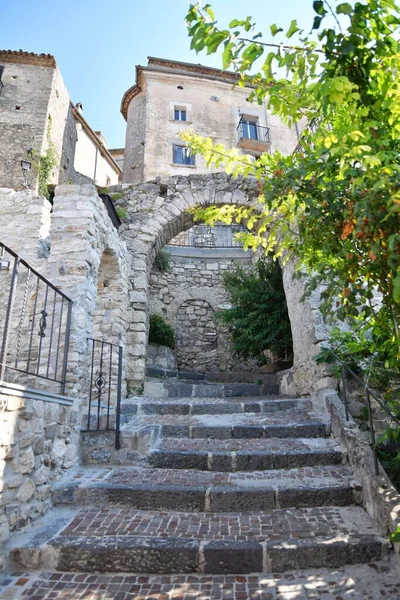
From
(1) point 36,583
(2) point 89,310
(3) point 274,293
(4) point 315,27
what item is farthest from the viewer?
(3) point 274,293

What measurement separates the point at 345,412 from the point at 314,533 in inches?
60.6

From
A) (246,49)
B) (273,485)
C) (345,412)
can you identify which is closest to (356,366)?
(345,412)

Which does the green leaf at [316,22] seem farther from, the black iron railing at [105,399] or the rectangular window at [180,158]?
the rectangular window at [180,158]

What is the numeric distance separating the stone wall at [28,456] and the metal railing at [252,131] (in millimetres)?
16528

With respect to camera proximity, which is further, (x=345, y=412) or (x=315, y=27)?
(x=345, y=412)

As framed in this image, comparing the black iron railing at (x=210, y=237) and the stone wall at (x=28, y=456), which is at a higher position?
the black iron railing at (x=210, y=237)

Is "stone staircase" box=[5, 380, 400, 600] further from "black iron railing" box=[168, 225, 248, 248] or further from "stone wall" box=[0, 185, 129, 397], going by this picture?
"black iron railing" box=[168, 225, 248, 248]

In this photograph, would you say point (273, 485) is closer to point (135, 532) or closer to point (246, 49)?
point (135, 532)

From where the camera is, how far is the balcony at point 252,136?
16.6 meters

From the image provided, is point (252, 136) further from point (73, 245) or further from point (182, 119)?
point (73, 245)

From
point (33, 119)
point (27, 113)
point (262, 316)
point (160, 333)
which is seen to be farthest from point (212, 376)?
point (27, 113)

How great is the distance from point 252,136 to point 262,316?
513 inches

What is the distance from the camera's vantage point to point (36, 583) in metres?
2.10

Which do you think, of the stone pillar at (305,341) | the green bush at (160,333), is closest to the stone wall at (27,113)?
the green bush at (160,333)
